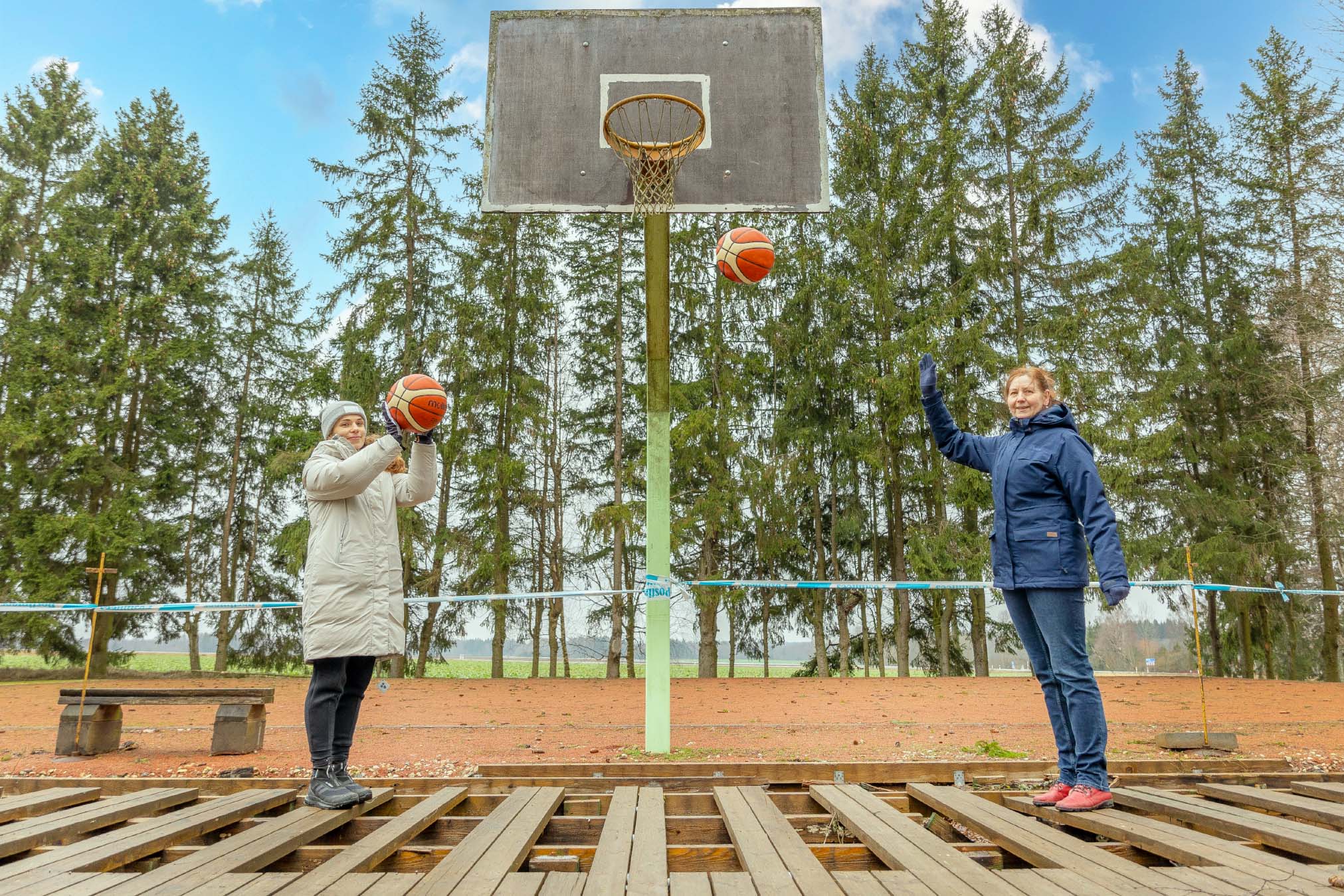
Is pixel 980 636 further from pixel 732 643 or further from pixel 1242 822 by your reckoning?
pixel 1242 822

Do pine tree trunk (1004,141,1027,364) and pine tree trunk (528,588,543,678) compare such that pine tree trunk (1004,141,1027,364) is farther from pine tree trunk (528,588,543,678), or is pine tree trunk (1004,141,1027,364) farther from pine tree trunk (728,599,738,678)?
pine tree trunk (528,588,543,678)

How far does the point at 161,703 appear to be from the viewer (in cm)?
646

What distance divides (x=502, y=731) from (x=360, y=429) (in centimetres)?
428

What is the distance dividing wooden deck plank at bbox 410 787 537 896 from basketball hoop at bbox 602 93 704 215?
461 centimetres

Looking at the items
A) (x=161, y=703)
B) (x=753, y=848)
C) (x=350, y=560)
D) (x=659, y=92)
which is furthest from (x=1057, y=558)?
(x=161, y=703)

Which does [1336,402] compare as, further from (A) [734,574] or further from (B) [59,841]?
(B) [59,841]

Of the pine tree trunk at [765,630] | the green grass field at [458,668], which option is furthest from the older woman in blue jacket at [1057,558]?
the pine tree trunk at [765,630]

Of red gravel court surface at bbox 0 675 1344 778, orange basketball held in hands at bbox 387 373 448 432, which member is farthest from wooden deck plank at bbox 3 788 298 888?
orange basketball held in hands at bbox 387 373 448 432

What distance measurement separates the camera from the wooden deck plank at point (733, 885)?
2.17m

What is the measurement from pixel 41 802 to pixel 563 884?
2.79m

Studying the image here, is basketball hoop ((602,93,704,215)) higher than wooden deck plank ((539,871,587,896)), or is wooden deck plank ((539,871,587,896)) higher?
basketball hoop ((602,93,704,215))

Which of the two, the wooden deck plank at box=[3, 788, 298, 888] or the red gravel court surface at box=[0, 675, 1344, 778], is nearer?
the wooden deck plank at box=[3, 788, 298, 888]

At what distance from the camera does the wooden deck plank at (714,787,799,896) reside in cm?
228

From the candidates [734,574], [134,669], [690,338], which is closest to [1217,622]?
[734,574]
